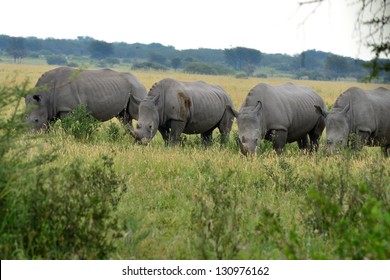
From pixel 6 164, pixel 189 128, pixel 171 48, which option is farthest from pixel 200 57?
pixel 6 164

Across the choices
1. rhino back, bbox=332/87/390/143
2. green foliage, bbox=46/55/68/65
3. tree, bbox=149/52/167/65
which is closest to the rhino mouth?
rhino back, bbox=332/87/390/143

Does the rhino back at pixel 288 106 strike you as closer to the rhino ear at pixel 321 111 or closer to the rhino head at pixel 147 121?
the rhino ear at pixel 321 111

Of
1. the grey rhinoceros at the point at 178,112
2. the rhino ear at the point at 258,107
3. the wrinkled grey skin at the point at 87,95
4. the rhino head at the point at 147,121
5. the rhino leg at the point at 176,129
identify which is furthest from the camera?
the wrinkled grey skin at the point at 87,95

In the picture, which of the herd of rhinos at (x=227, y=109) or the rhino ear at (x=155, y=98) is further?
the rhino ear at (x=155, y=98)

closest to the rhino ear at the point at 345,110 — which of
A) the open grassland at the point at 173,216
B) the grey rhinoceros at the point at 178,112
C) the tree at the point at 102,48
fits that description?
the grey rhinoceros at the point at 178,112

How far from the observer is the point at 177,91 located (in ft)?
48.3

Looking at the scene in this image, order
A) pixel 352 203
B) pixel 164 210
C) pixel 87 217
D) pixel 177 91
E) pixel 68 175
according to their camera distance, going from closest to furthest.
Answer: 1. pixel 87 217
2. pixel 68 175
3. pixel 352 203
4. pixel 164 210
5. pixel 177 91

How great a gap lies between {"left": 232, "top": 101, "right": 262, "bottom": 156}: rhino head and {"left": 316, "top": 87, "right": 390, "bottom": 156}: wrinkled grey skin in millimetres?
1460

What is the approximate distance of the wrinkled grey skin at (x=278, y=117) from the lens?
498 inches

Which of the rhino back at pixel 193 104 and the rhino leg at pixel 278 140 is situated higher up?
the rhino back at pixel 193 104

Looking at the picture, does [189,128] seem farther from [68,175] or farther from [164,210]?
[68,175]

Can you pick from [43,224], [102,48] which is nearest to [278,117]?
[43,224]

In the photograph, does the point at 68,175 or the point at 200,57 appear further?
the point at 200,57

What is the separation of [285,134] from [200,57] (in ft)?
489
